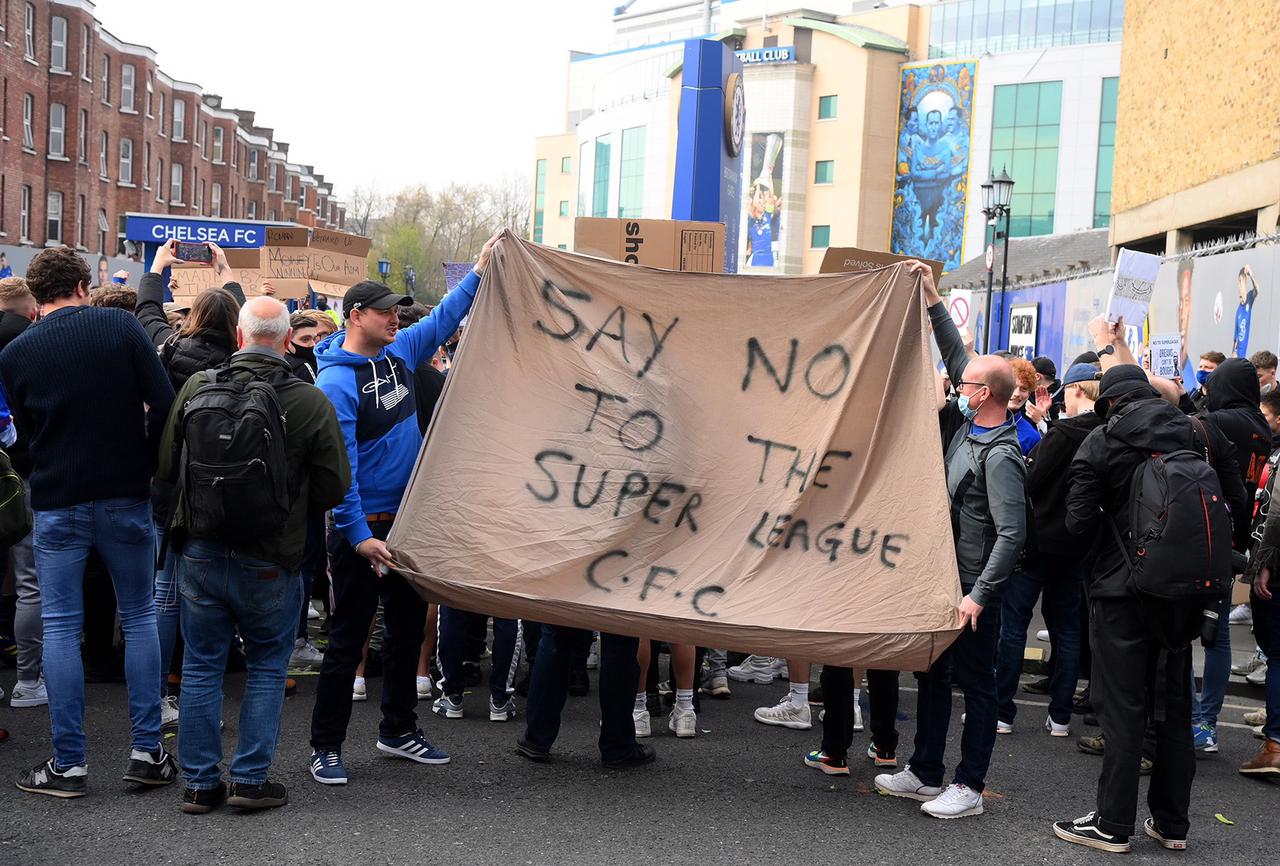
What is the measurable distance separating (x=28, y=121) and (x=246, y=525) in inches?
1761

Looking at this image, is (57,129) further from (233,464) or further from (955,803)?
(955,803)

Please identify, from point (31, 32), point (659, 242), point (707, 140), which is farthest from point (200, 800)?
point (31, 32)

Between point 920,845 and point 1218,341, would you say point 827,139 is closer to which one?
point 1218,341

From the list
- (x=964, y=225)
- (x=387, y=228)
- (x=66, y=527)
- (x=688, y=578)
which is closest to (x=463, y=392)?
(x=688, y=578)

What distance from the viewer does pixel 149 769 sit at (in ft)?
17.4

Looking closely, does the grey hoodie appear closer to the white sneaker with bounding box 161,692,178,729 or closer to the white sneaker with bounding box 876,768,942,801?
the white sneaker with bounding box 876,768,942,801

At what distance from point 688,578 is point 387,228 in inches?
3742

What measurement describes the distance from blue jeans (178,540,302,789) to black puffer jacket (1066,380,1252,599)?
3.38 m

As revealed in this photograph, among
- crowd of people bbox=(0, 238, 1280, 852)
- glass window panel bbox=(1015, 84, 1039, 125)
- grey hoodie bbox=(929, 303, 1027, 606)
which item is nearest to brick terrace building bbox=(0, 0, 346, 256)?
crowd of people bbox=(0, 238, 1280, 852)

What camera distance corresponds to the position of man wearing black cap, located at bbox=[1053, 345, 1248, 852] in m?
5.18

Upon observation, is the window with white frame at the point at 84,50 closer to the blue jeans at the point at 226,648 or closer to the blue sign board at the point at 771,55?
the blue sign board at the point at 771,55

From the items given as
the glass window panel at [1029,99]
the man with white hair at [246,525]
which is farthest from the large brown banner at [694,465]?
the glass window panel at [1029,99]

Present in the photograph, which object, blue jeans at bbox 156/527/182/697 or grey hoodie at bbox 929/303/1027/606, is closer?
grey hoodie at bbox 929/303/1027/606

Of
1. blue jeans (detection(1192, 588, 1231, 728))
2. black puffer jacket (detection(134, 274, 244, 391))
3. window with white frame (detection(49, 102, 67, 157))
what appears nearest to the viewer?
black puffer jacket (detection(134, 274, 244, 391))
